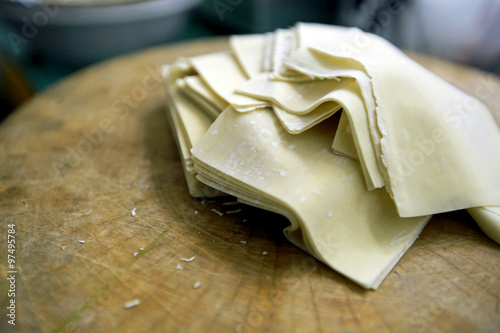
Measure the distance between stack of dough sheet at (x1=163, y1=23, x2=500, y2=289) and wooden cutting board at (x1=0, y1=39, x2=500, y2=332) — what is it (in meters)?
0.06

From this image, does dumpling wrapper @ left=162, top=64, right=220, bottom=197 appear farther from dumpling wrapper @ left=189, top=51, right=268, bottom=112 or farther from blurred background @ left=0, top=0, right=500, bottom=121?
blurred background @ left=0, top=0, right=500, bottom=121

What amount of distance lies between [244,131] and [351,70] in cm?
39

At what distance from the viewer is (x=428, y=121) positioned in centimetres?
120

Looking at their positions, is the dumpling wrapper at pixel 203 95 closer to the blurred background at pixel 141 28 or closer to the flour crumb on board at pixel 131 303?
the flour crumb on board at pixel 131 303

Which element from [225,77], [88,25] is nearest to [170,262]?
[225,77]

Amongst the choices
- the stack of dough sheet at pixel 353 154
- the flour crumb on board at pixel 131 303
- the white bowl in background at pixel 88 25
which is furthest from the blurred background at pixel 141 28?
the flour crumb on board at pixel 131 303

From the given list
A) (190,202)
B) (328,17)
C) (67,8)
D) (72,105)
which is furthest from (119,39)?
(190,202)

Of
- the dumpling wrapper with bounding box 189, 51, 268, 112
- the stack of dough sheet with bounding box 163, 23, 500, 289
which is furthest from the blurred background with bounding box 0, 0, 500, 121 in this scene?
the stack of dough sheet with bounding box 163, 23, 500, 289

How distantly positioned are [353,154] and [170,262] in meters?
0.61

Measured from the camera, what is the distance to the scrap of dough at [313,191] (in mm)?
1059

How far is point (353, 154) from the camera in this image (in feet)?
3.79

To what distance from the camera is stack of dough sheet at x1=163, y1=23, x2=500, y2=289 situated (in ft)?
3.57

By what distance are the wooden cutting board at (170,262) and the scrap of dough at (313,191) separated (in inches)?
2.0

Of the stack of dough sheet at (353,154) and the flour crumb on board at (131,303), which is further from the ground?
the stack of dough sheet at (353,154)
